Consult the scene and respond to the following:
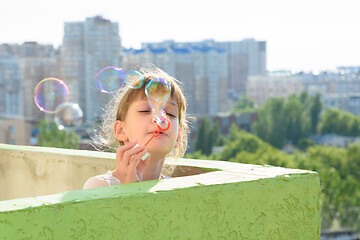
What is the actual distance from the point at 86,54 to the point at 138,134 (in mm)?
42893

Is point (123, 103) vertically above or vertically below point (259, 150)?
above

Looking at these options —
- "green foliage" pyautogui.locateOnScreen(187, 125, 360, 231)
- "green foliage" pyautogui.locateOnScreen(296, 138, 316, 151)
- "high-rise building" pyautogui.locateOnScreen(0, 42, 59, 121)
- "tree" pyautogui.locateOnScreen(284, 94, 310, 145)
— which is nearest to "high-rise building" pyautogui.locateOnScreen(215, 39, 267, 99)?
"tree" pyautogui.locateOnScreen(284, 94, 310, 145)

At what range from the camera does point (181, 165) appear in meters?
1.88

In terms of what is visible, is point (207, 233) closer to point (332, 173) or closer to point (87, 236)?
point (87, 236)

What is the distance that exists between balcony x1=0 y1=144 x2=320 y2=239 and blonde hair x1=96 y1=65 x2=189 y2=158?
22cm

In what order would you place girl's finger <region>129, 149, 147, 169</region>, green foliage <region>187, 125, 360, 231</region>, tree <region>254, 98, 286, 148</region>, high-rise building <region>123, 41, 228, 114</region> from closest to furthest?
girl's finger <region>129, 149, 147, 169</region>
green foliage <region>187, 125, 360, 231</region>
tree <region>254, 98, 286, 148</region>
high-rise building <region>123, 41, 228, 114</region>

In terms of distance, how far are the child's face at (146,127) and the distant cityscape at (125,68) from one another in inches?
864

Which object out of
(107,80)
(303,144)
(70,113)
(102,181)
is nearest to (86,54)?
(303,144)

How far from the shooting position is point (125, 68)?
32094 millimetres

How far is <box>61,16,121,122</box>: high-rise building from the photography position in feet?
133

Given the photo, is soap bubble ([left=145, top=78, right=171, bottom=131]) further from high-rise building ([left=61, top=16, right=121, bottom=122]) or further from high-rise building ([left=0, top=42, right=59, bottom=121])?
high-rise building ([left=0, top=42, right=59, bottom=121])

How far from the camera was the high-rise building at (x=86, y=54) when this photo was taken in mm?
40566

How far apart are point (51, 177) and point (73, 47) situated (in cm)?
4418

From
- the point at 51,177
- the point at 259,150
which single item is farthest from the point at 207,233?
the point at 259,150
